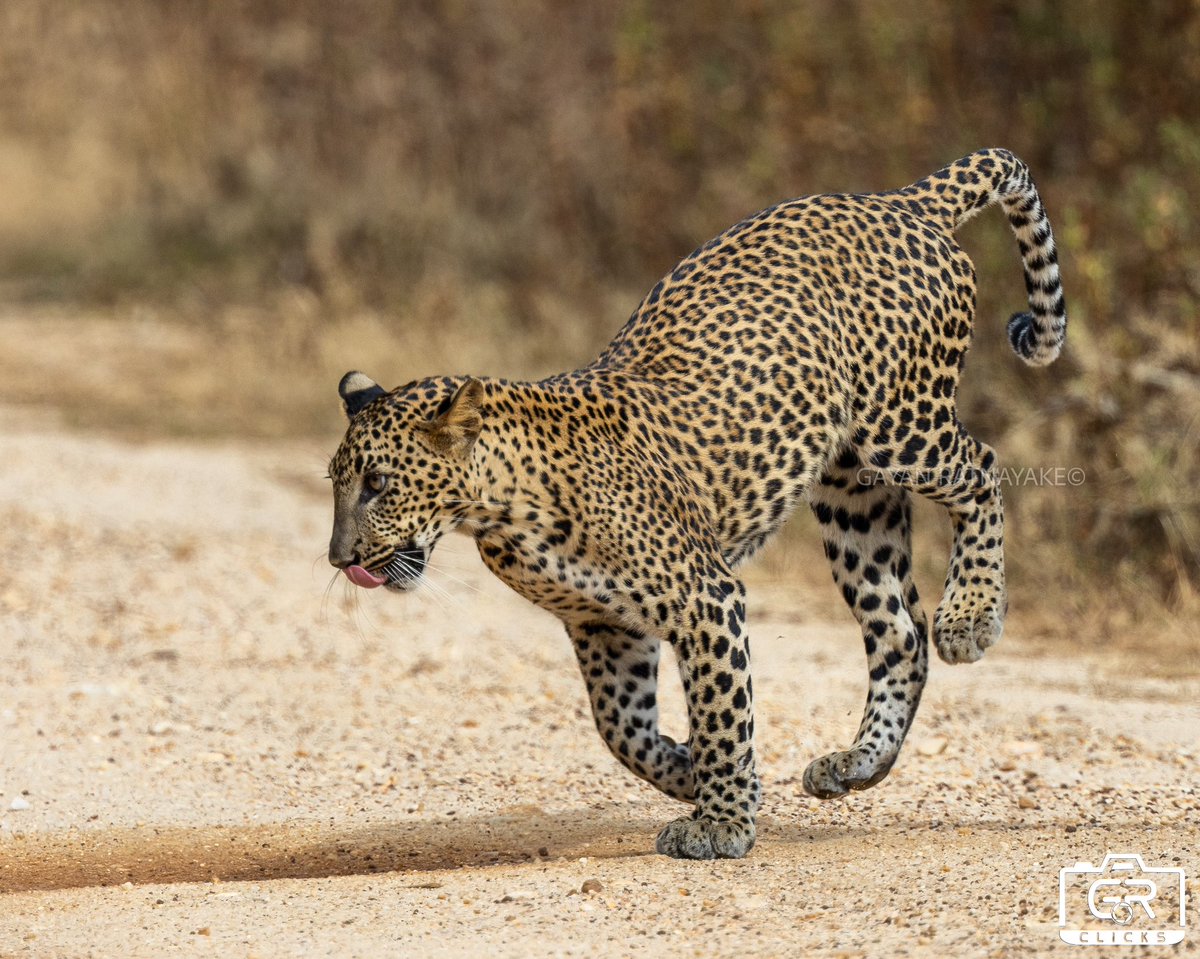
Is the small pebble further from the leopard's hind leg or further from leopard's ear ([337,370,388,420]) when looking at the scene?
leopard's ear ([337,370,388,420])

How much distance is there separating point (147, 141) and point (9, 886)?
1858cm

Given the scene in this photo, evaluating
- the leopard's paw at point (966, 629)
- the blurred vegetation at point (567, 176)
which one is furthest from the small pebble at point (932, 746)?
the blurred vegetation at point (567, 176)

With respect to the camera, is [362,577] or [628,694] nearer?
[362,577]

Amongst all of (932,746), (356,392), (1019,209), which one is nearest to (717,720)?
(356,392)

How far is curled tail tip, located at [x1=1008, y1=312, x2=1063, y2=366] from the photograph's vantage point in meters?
7.04

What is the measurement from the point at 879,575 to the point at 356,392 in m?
2.12

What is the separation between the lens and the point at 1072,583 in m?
10.0

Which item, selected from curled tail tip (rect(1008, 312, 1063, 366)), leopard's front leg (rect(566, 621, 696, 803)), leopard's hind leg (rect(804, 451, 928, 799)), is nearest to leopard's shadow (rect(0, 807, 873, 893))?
leopard's front leg (rect(566, 621, 696, 803))

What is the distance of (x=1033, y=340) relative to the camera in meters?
7.09

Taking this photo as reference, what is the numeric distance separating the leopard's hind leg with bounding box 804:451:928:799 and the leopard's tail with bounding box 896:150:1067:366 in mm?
757

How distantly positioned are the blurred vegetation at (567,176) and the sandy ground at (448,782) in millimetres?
1732

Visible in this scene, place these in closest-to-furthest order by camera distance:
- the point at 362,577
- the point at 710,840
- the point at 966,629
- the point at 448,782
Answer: the point at 362,577, the point at 710,840, the point at 966,629, the point at 448,782

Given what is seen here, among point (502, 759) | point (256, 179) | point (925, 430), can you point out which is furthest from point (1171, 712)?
point (256, 179)

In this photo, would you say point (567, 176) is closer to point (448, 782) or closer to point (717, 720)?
point (448, 782)
